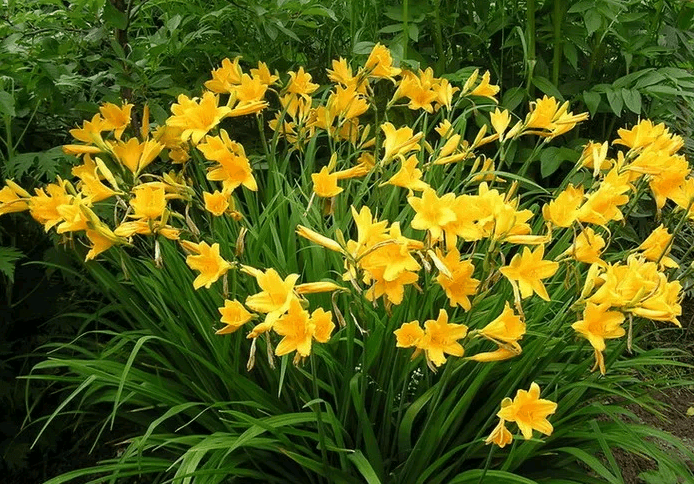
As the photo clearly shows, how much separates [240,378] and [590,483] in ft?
2.57

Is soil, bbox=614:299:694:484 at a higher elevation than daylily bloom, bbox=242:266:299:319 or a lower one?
lower

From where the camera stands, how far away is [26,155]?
202 cm

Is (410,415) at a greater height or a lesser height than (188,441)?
greater

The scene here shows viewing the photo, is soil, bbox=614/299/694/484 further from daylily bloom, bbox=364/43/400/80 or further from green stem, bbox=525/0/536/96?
daylily bloom, bbox=364/43/400/80

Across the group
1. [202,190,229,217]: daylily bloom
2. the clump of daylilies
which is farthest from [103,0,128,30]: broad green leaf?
[202,190,229,217]: daylily bloom

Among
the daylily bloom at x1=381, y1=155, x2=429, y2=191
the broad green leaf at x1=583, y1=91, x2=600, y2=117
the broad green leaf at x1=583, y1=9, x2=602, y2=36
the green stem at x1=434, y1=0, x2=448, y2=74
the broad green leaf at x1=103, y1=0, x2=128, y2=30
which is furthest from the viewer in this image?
the green stem at x1=434, y1=0, x2=448, y2=74

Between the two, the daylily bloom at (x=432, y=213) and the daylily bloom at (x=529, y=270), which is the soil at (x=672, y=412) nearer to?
the daylily bloom at (x=529, y=270)

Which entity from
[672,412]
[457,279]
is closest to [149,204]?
[457,279]

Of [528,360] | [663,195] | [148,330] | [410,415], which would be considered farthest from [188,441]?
[663,195]

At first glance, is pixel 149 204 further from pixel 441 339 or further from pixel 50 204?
pixel 441 339

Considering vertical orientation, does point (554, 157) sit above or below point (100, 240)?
below

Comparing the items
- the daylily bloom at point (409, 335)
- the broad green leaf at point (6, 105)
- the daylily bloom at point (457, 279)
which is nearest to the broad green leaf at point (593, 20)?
the daylily bloom at point (457, 279)

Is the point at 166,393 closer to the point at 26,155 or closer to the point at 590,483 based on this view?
the point at 26,155

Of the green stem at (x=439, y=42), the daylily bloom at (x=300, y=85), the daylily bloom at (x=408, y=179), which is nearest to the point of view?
the daylily bloom at (x=408, y=179)
